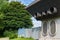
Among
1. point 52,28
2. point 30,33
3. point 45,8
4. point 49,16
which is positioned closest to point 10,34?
point 30,33

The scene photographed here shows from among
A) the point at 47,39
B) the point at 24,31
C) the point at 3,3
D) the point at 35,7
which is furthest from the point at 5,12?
the point at 47,39

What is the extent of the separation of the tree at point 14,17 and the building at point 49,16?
820 centimetres

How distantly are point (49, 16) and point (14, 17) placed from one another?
10112mm

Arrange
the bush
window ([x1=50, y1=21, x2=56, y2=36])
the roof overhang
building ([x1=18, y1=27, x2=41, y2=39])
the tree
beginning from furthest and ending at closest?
1. the tree
2. the bush
3. building ([x1=18, y1=27, x2=41, y2=39])
4. window ([x1=50, y1=21, x2=56, y2=36])
5. the roof overhang

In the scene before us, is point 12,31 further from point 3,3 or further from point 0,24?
point 3,3

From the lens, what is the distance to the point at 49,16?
13945 mm

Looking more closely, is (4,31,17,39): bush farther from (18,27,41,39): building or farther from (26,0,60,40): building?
(26,0,60,40): building

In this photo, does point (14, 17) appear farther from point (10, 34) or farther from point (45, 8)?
point (45, 8)

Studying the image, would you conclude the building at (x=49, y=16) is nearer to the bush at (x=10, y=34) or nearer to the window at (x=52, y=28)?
the window at (x=52, y=28)

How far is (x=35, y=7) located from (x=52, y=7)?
8.30 ft

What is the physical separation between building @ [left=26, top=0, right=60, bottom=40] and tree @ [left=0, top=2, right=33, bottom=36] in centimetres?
820

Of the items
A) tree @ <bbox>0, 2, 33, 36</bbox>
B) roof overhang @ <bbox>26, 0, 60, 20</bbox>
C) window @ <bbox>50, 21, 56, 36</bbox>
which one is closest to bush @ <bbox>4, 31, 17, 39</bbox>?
tree @ <bbox>0, 2, 33, 36</bbox>

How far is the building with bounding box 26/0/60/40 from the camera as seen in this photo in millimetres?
13173

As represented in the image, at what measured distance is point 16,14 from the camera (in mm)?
23906
